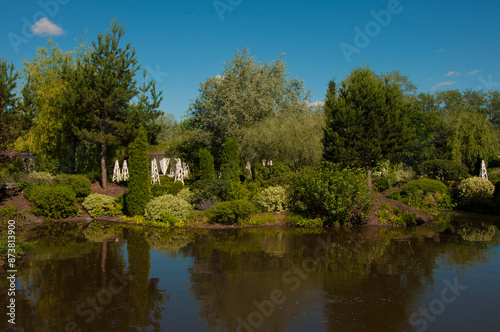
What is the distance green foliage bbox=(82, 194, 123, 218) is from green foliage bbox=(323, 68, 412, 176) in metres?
11.8

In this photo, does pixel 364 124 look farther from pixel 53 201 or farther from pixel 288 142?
pixel 53 201

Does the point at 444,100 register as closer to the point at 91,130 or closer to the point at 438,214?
the point at 438,214

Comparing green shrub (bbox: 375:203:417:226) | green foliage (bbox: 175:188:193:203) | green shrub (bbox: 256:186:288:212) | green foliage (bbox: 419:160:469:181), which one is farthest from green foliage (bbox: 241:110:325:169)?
green foliage (bbox: 419:160:469:181)

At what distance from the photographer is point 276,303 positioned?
24.2 ft

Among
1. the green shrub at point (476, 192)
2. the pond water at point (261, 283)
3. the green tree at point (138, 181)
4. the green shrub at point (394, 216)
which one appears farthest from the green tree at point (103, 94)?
the green shrub at point (476, 192)

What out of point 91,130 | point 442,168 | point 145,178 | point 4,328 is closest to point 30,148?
point 91,130

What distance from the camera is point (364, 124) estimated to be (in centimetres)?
1973

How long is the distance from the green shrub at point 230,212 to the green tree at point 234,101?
9.55m

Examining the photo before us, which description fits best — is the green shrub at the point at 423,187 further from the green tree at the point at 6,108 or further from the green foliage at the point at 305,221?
the green tree at the point at 6,108

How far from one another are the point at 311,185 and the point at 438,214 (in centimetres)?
843

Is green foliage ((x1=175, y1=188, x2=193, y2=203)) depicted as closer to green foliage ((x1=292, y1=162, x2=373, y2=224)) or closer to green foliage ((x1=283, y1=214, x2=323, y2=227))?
green foliage ((x1=283, y1=214, x2=323, y2=227))

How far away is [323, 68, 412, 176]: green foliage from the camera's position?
19328 mm

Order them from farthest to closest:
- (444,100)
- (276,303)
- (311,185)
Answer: (444,100)
(311,185)
(276,303)

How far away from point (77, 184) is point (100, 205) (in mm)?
2063
